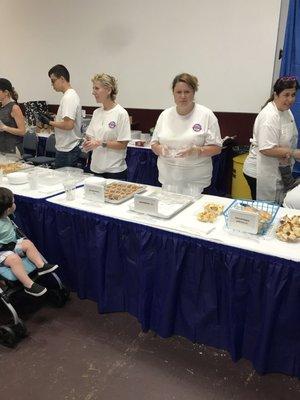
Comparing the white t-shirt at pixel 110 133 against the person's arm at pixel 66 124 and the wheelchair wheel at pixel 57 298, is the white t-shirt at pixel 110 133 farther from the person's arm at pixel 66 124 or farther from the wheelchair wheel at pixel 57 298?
the wheelchair wheel at pixel 57 298

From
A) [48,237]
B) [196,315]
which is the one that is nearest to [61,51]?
[48,237]

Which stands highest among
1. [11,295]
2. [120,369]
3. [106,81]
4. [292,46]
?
[292,46]

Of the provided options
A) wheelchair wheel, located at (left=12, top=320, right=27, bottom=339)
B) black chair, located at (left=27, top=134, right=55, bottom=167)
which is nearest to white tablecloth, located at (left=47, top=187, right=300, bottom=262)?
wheelchair wheel, located at (left=12, top=320, right=27, bottom=339)

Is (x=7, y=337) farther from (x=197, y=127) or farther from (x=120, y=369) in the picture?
(x=197, y=127)

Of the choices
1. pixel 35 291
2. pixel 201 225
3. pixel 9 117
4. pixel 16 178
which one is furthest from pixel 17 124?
pixel 201 225

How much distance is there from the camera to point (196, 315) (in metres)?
1.71

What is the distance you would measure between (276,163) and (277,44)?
1978mm

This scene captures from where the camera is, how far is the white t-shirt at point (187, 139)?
2.03 meters

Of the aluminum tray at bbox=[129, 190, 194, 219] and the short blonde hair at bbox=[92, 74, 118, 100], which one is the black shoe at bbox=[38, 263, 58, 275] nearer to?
the aluminum tray at bbox=[129, 190, 194, 219]

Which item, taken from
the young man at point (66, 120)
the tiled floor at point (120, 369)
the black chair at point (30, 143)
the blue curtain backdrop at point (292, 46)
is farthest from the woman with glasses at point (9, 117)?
the blue curtain backdrop at point (292, 46)

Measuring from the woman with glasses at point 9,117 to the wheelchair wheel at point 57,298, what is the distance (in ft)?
5.20

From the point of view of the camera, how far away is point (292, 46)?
3.22 meters

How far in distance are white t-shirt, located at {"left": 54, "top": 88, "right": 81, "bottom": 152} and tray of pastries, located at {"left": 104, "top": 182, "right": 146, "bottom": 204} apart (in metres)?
1.04

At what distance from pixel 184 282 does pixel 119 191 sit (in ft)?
2.31
